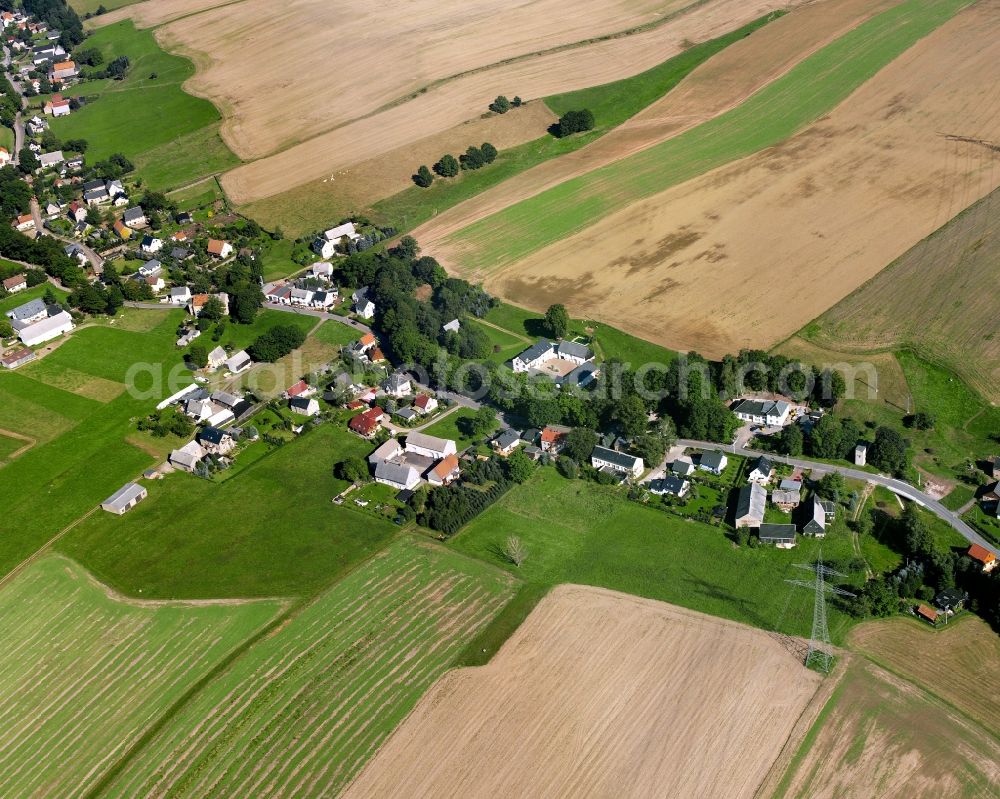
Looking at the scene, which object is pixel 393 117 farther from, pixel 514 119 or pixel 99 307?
pixel 99 307

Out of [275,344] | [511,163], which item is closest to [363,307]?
[275,344]

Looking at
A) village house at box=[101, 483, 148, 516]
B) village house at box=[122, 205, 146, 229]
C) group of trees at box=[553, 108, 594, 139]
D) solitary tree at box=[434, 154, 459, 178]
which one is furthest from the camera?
group of trees at box=[553, 108, 594, 139]

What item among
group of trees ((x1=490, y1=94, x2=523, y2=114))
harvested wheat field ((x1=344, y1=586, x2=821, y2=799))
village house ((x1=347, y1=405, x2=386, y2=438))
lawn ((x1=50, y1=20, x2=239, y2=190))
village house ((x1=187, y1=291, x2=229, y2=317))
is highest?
lawn ((x1=50, y1=20, x2=239, y2=190))

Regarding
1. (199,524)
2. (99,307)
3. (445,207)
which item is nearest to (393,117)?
(445,207)

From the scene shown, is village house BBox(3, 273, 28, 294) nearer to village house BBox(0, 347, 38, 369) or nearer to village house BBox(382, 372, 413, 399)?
village house BBox(0, 347, 38, 369)

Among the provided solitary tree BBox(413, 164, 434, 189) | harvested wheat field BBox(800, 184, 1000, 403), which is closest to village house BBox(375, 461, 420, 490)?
harvested wheat field BBox(800, 184, 1000, 403)

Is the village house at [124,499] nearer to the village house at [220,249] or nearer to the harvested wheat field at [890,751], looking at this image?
the village house at [220,249]

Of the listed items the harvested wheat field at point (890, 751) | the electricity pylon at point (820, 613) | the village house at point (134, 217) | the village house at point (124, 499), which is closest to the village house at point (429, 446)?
Answer: the village house at point (124, 499)
